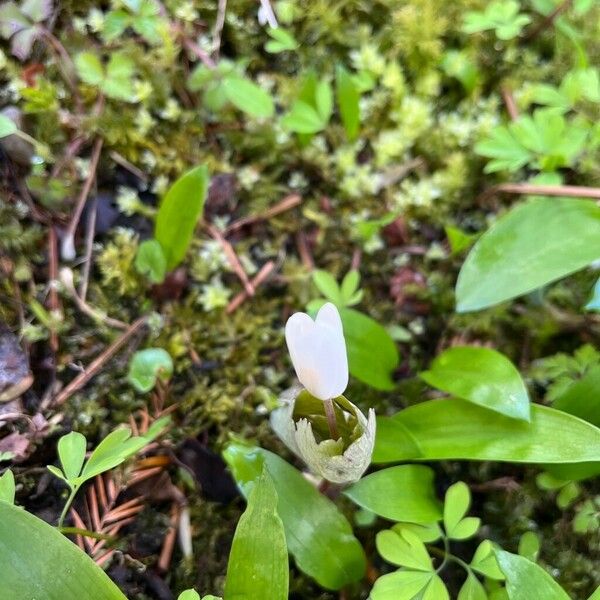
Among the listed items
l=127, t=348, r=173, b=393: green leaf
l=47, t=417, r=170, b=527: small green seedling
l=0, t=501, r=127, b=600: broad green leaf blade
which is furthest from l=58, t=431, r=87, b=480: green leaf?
l=127, t=348, r=173, b=393: green leaf

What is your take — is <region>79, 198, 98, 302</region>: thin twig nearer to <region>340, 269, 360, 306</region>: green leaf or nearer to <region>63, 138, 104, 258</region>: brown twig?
<region>63, 138, 104, 258</region>: brown twig

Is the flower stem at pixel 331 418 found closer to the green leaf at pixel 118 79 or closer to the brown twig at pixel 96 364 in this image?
the brown twig at pixel 96 364

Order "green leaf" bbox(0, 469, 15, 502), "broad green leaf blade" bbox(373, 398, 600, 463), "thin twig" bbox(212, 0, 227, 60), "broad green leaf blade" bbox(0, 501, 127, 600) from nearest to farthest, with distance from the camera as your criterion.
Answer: "broad green leaf blade" bbox(0, 501, 127, 600)
"green leaf" bbox(0, 469, 15, 502)
"broad green leaf blade" bbox(373, 398, 600, 463)
"thin twig" bbox(212, 0, 227, 60)

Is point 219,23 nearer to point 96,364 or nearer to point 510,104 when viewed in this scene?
point 510,104

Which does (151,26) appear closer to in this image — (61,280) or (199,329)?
(61,280)

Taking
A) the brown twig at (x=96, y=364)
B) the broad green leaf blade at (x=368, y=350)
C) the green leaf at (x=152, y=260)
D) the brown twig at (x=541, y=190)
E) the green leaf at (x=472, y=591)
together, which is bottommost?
the green leaf at (x=472, y=591)

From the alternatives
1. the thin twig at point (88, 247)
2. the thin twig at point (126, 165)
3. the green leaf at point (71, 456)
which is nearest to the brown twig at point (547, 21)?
the thin twig at point (126, 165)

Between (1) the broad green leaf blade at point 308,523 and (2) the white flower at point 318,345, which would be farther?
(1) the broad green leaf blade at point 308,523
